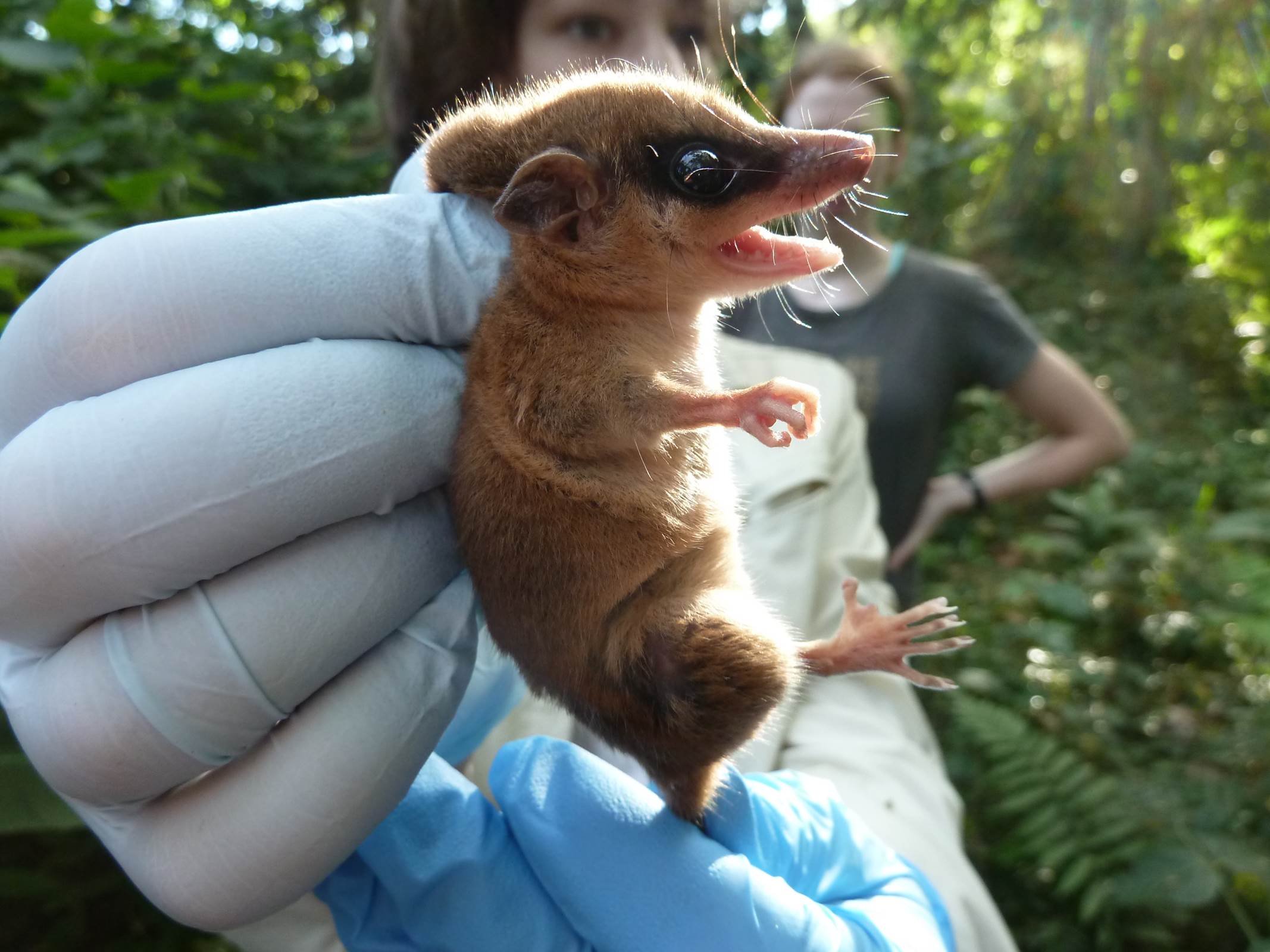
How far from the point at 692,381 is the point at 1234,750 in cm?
393

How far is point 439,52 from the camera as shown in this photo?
2.38m

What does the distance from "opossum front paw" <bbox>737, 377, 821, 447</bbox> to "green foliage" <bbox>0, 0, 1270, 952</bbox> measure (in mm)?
1310

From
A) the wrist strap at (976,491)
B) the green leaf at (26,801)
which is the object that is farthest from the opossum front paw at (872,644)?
the wrist strap at (976,491)

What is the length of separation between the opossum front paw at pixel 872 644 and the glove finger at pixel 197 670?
78 cm

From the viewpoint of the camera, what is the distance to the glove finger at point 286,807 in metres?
1.19

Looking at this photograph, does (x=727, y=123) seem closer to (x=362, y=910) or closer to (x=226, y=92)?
(x=362, y=910)

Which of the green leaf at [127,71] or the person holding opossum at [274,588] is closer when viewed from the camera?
the person holding opossum at [274,588]

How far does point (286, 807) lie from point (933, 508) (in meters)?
3.29

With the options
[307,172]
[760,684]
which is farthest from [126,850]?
[307,172]

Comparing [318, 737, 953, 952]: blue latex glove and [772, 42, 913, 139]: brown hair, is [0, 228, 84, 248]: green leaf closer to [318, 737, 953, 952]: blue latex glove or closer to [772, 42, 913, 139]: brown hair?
[318, 737, 953, 952]: blue latex glove

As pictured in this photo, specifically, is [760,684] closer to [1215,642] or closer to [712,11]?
[712,11]

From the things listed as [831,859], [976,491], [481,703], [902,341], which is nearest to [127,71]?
[481,703]

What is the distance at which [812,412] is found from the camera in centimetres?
119

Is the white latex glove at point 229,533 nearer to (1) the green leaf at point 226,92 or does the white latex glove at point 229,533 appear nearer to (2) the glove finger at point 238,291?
(2) the glove finger at point 238,291
